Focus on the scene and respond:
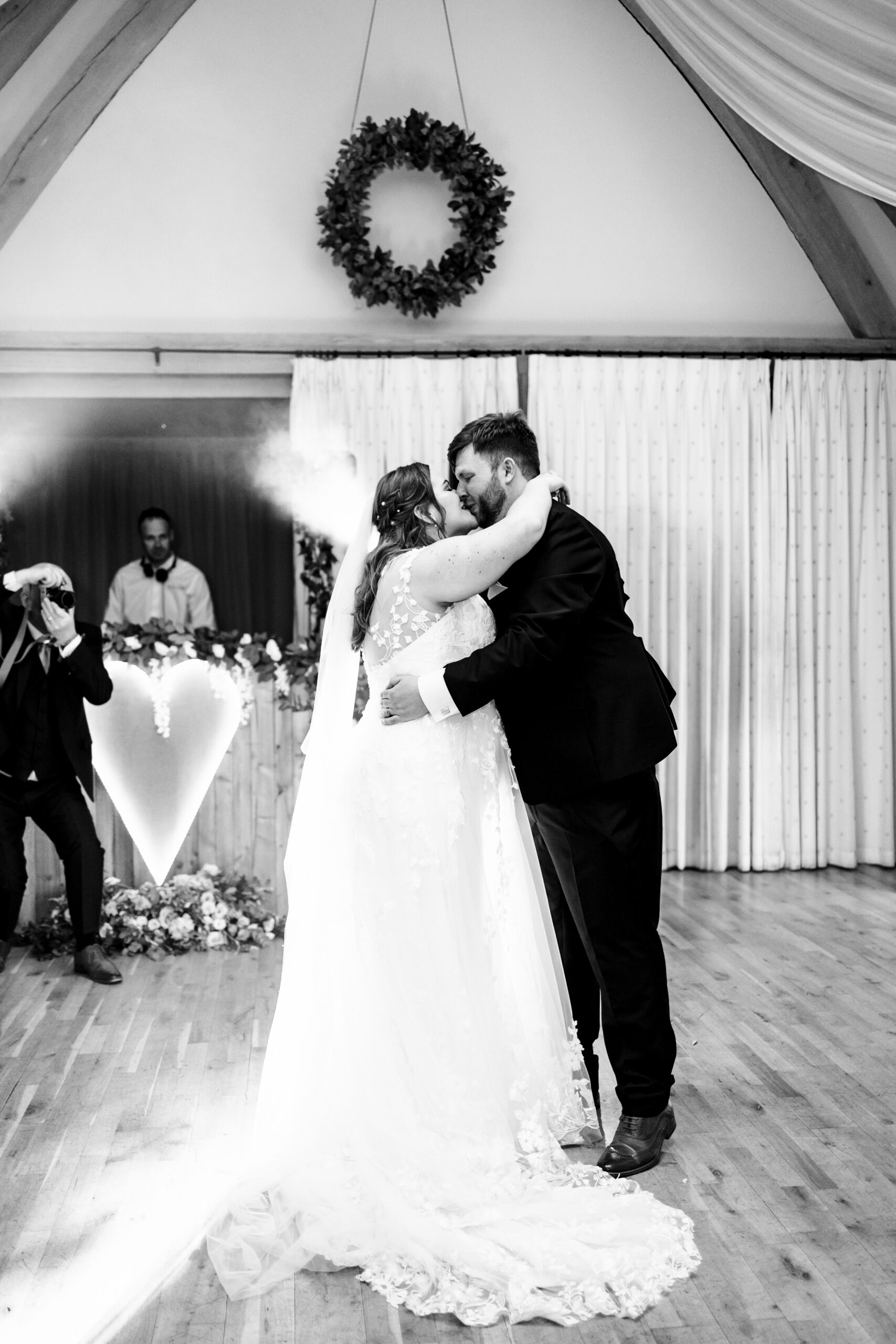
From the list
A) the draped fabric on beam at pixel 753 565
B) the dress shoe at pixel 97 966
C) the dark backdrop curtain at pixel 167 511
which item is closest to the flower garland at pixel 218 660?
the dress shoe at pixel 97 966

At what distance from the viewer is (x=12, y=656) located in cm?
424

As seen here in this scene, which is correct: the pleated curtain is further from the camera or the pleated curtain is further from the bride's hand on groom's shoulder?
the bride's hand on groom's shoulder

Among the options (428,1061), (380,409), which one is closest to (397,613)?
(428,1061)

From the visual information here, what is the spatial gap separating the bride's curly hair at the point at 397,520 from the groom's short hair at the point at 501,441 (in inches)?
4.8

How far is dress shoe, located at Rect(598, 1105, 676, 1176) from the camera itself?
2.65 m

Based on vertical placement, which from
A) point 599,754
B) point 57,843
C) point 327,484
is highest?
point 327,484

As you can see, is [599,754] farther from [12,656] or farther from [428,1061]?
[12,656]

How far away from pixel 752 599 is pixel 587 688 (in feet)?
12.2

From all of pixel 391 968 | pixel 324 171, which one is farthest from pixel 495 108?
pixel 391 968

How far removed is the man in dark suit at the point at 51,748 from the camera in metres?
4.23

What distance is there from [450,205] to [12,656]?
3.37m

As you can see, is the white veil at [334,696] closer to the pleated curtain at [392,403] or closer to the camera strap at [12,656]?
the camera strap at [12,656]

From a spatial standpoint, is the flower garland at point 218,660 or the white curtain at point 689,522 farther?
the white curtain at point 689,522

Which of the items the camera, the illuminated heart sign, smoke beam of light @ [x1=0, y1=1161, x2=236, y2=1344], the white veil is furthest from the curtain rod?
smoke beam of light @ [x1=0, y1=1161, x2=236, y2=1344]
